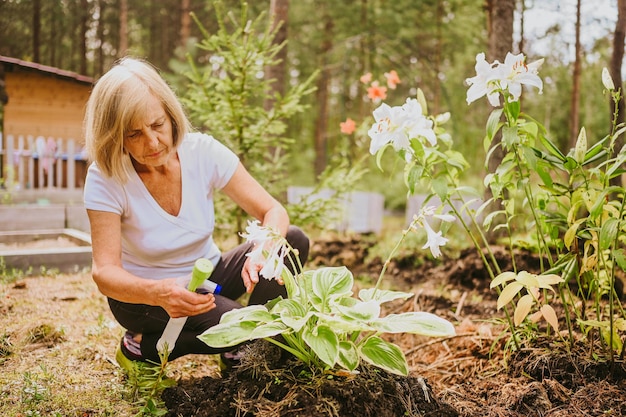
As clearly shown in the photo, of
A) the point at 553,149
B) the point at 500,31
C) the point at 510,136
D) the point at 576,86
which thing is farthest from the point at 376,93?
the point at 576,86

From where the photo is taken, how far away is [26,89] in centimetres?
798

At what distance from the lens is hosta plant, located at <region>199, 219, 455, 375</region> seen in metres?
1.54

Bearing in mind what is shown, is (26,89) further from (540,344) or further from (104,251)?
(540,344)

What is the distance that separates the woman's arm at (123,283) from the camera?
5.39 ft

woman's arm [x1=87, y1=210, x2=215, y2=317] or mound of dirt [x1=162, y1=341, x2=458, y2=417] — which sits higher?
woman's arm [x1=87, y1=210, x2=215, y2=317]

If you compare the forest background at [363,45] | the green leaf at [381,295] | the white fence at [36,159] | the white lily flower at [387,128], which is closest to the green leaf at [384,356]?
the green leaf at [381,295]

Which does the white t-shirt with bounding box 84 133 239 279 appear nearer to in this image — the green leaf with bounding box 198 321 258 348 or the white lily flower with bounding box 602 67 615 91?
the green leaf with bounding box 198 321 258 348

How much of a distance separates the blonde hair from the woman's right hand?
551mm

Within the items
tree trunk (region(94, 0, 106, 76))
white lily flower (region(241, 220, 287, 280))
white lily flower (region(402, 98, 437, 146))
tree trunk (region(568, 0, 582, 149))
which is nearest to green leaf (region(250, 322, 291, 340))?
white lily flower (region(241, 220, 287, 280))

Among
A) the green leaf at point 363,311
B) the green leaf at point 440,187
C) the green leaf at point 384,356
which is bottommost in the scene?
the green leaf at point 384,356

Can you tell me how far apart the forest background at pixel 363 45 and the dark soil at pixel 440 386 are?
1.94 meters

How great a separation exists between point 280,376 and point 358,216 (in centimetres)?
662

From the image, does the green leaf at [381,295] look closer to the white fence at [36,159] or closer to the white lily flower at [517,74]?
the white lily flower at [517,74]

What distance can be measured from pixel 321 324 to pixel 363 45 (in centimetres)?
754
